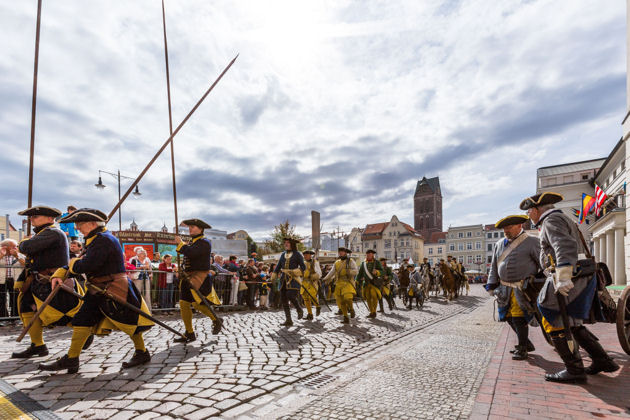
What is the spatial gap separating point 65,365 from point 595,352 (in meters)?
5.71

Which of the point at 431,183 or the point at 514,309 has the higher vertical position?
the point at 431,183

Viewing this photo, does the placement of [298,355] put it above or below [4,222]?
below

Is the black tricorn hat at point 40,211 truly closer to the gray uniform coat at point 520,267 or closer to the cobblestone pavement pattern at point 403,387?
the cobblestone pavement pattern at point 403,387

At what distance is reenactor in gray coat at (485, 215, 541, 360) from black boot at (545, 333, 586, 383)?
0.87 m

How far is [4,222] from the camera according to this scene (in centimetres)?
3306

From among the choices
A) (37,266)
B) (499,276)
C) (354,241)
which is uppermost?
(37,266)

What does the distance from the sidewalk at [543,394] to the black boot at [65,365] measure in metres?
4.10

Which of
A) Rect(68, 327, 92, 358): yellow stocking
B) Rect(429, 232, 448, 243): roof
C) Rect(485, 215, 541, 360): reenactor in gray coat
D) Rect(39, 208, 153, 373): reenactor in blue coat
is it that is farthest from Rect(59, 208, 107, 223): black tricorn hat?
Rect(429, 232, 448, 243): roof

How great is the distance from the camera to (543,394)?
135 inches

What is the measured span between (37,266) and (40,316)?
0.64 m

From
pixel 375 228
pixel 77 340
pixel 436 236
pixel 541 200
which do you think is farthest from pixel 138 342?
pixel 436 236

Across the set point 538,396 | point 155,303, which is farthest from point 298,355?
point 155,303

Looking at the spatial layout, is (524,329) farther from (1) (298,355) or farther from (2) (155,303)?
(2) (155,303)

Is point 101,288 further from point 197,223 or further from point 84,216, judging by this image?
point 197,223
